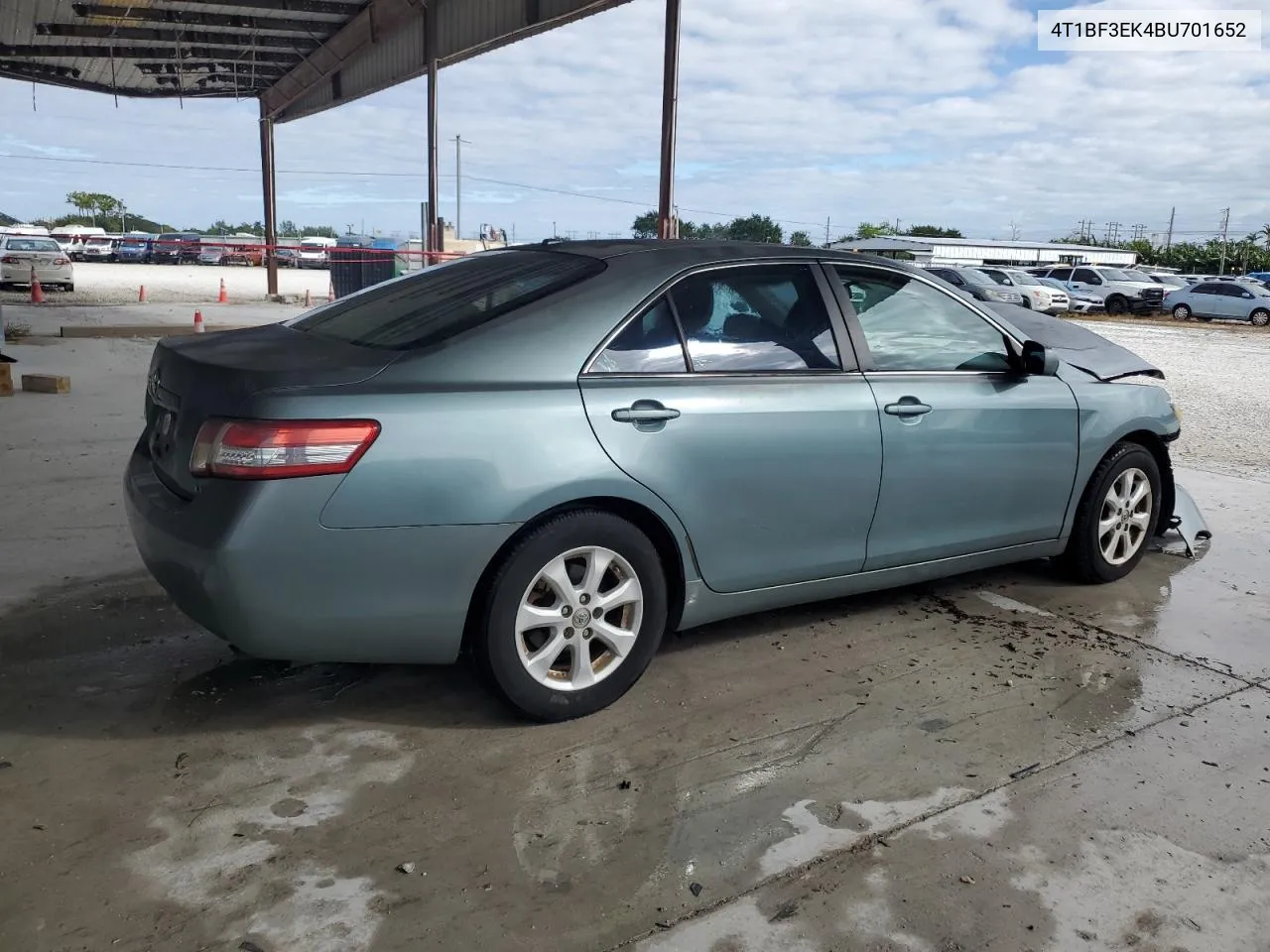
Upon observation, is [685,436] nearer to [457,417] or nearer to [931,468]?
[457,417]

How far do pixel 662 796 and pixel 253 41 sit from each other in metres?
20.6

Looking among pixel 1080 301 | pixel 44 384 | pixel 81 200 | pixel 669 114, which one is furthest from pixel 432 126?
pixel 81 200

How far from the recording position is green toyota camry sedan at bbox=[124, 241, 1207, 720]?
2.94 meters

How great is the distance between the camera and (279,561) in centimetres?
288

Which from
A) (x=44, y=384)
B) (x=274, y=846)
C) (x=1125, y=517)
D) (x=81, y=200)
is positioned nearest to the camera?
(x=274, y=846)

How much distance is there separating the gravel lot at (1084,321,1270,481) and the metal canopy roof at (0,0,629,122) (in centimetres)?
810

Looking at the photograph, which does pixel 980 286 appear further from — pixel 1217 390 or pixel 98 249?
pixel 98 249

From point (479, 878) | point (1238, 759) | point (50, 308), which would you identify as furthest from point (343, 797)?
point (50, 308)

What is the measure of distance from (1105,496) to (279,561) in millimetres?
3658

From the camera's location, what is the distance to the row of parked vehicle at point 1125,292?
96.7ft

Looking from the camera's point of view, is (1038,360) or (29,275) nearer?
(1038,360)

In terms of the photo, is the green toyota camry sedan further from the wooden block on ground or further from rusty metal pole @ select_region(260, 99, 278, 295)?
rusty metal pole @ select_region(260, 99, 278, 295)

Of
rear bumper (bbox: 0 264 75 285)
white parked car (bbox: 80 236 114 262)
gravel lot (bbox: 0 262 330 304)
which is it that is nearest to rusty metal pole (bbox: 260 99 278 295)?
gravel lot (bbox: 0 262 330 304)

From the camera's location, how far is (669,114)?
1148 cm
